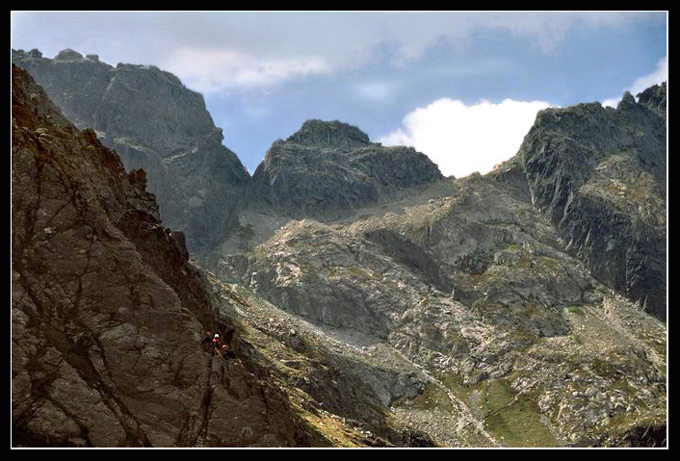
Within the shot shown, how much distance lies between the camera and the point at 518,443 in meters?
183

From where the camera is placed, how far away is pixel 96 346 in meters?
49.4

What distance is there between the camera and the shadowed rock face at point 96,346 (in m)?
44.5

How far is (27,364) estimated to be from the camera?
1756 inches

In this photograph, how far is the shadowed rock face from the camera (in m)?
44.5

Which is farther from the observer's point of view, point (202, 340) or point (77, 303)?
point (202, 340)

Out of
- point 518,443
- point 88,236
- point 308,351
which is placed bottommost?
point 518,443

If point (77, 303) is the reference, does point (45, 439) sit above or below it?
below

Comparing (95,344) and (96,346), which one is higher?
(95,344)
